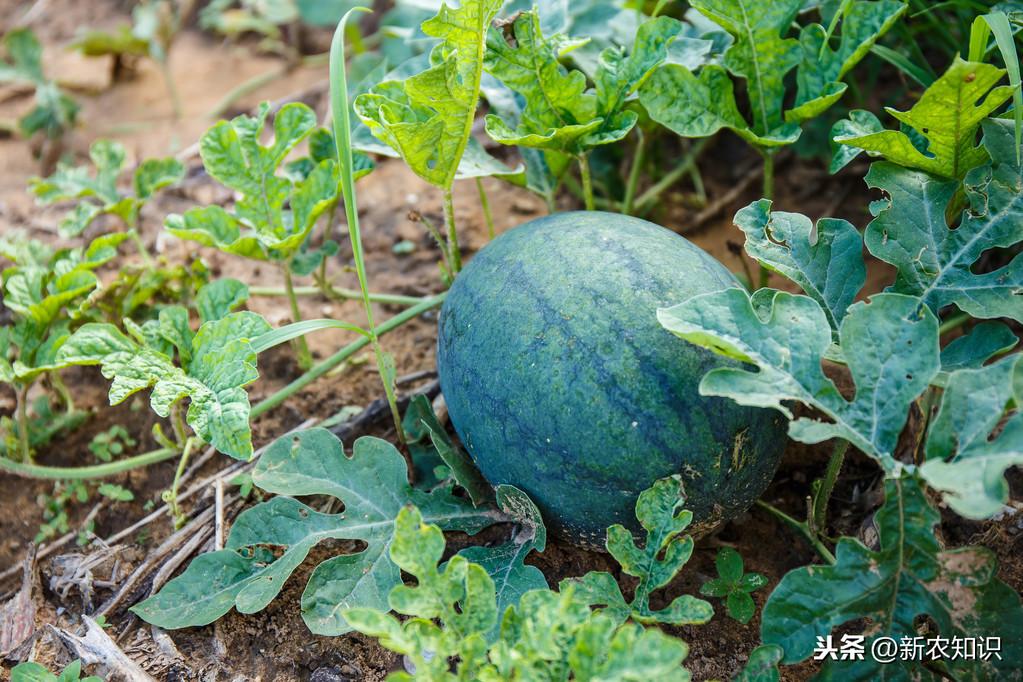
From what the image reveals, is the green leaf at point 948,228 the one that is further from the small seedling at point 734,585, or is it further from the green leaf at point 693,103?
the small seedling at point 734,585

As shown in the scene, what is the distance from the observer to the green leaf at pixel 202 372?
1.69 meters

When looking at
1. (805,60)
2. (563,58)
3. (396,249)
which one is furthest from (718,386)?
(396,249)

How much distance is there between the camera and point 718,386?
149cm

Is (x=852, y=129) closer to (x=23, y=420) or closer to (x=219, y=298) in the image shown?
(x=219, y=298)

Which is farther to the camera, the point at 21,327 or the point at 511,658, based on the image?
the point at 21,327

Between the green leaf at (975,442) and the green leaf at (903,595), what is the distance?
0.32ft

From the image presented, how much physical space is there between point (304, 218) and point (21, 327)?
2.33 ft

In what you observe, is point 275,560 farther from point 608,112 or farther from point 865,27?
point 865,27

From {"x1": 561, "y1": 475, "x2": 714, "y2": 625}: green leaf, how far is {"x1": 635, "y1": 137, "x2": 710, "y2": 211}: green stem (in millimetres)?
1209

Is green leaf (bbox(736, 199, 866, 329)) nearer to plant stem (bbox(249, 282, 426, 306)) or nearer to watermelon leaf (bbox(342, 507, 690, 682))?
watermelon leaf (bbox(342, 507, 690, 682))

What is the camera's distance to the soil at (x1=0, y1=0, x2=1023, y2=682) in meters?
1.82


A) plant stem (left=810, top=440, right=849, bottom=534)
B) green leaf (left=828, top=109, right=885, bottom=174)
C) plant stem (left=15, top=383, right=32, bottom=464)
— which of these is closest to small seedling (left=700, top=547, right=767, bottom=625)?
plant stem (left=810, top=440, right=849, bottom=534)

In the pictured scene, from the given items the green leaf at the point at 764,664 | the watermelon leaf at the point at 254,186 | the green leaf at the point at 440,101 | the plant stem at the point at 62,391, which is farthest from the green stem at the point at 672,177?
the plant stem at the point at 62,391

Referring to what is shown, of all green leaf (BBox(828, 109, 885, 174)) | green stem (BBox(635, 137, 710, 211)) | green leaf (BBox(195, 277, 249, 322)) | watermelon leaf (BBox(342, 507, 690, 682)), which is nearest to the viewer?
watermelon leaf (BBox(342, 507, 690, 682))
